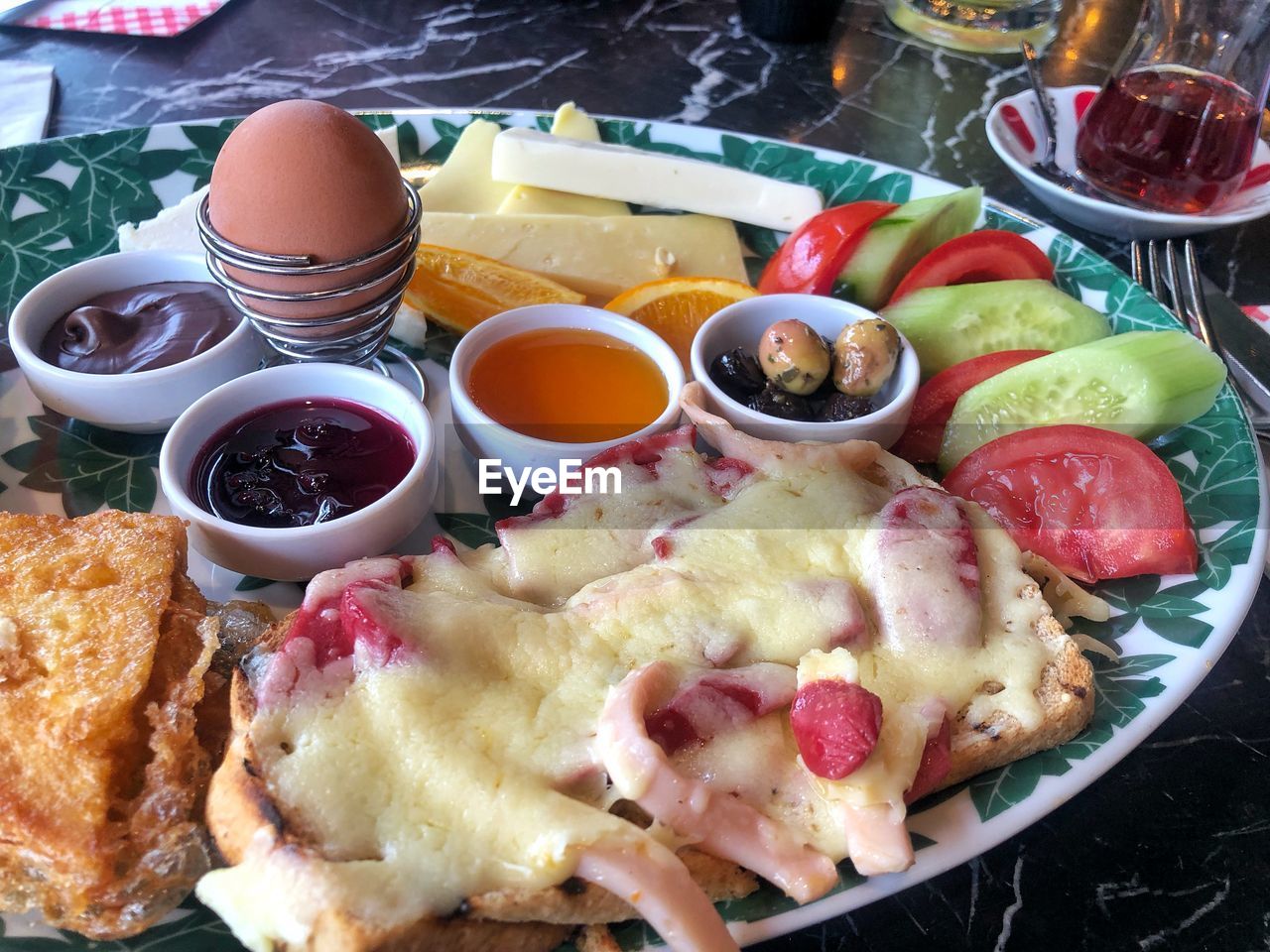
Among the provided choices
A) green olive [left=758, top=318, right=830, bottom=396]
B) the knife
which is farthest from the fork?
green olive [left=758, top=318, right=830, bottom=396]

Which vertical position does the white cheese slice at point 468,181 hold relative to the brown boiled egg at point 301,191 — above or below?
below

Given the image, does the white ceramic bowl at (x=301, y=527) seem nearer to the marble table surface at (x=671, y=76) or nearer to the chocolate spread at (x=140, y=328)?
the chocolate spread at (x=140, y=328)

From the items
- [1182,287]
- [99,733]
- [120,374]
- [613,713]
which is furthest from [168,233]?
[1182,287]

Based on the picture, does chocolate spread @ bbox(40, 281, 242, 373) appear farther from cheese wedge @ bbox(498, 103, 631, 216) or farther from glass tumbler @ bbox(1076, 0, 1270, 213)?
glass tumbler @ bbox(1076, 0, 1270, 213)

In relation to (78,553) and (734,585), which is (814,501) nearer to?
(734,585)

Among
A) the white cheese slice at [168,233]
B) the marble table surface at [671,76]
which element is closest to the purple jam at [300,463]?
the white cheese slice at [168,233]
